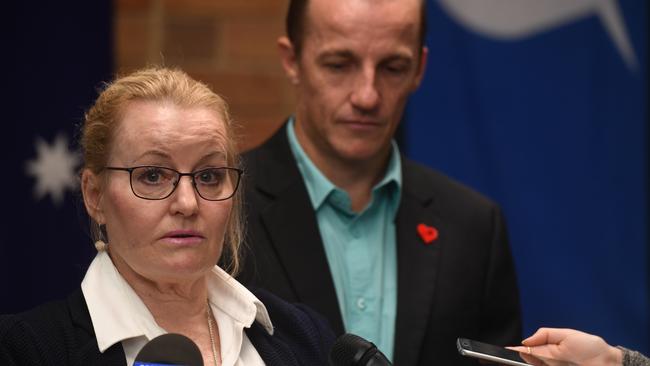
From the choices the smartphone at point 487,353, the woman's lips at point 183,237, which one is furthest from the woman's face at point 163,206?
the smartphone at point 487,353

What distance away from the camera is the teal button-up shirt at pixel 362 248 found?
2.75 meters

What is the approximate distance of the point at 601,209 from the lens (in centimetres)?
432

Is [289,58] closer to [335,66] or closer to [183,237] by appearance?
[335,66]

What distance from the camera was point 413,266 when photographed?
2854mm

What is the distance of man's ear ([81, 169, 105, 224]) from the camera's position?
197 centimetres

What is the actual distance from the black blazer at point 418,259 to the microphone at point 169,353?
1014 millimetres

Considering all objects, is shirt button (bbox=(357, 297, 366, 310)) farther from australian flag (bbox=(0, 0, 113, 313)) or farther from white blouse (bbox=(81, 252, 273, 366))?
australian flag (bbox=(0, 0, 113, 313))

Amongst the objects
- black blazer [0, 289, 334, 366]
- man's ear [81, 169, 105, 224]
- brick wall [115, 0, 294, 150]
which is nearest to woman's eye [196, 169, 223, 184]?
man's ear [81, 169, 105, 224]

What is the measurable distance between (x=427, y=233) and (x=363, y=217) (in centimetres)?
18

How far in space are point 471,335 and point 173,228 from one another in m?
1.22

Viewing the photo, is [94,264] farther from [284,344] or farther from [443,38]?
[443,38]

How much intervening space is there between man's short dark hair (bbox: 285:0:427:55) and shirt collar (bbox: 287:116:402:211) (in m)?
0.21

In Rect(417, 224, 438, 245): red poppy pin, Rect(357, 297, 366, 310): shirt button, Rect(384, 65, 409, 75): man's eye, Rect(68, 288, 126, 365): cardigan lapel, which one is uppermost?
Rect(384, 65, 409, 75): man's eye

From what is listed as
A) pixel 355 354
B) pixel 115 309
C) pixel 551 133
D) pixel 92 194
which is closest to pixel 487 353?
pixel 355 354
